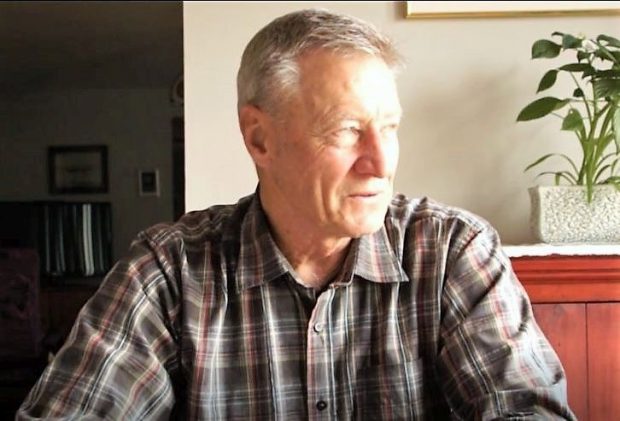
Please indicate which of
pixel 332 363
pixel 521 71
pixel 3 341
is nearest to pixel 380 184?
pixel 332 363

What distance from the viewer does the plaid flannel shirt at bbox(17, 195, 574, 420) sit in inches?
40.2

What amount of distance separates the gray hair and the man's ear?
3 centimetres

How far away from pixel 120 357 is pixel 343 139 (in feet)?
1.48

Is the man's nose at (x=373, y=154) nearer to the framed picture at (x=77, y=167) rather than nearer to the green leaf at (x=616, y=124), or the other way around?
the green leaf at (x=616, y=124)

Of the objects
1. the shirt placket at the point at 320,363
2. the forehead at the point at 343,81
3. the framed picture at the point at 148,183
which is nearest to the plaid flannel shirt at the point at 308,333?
the shirt placket at the point at 320,363

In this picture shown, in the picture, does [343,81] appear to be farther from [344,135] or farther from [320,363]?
[320,363]

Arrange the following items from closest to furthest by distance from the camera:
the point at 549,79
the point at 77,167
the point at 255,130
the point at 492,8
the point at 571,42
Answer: the point at 255,130 < the point at 571,42 < the point at 549,79 < the point at 492,8 < the point at 77,167

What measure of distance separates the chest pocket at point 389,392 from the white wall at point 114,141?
12.5 ft

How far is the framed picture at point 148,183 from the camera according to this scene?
4.73 m

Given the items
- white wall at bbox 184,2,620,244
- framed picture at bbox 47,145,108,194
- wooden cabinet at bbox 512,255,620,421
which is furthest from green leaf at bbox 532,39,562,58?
framed picture at bbox 47,145,108,194

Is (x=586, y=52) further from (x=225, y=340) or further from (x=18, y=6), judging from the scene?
(x=18, y=6)

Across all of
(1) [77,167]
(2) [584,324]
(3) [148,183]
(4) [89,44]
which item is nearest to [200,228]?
(2) [584,324]

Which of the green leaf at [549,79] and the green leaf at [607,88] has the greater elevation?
the green leaf at [549,79]

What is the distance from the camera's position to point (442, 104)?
68.4 inches
